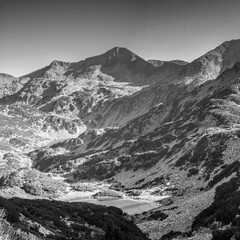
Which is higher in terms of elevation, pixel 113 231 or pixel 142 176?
pixel 113 231

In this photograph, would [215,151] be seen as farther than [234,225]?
Yes

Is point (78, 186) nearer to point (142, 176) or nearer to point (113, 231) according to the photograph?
point (142, 176)

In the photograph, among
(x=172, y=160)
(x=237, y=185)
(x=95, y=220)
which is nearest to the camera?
(x=95, y=220)

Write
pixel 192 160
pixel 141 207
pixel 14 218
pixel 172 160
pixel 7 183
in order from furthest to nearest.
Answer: pixel 172 160, pixel 192 160, pixel 7 183, pixel 141 207, pixel 14 218

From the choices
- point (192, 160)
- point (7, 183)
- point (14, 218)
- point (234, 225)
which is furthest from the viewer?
point (192, 160)

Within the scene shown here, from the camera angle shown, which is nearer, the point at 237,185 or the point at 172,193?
the point at 237,185

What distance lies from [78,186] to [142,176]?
101ft

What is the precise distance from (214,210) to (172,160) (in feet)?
390

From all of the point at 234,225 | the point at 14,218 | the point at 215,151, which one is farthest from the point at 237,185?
the point at 215,151

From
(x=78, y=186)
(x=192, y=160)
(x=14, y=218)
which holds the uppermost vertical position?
(x=14, y=218)

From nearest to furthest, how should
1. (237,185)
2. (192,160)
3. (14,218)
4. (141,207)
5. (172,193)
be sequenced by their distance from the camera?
(14,218), (237,185), (141,207), (172,193), (192,160)

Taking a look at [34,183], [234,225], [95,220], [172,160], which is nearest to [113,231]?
[95,220]

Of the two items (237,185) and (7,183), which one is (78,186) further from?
(237,185)

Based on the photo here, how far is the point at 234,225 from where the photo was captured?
136ft
